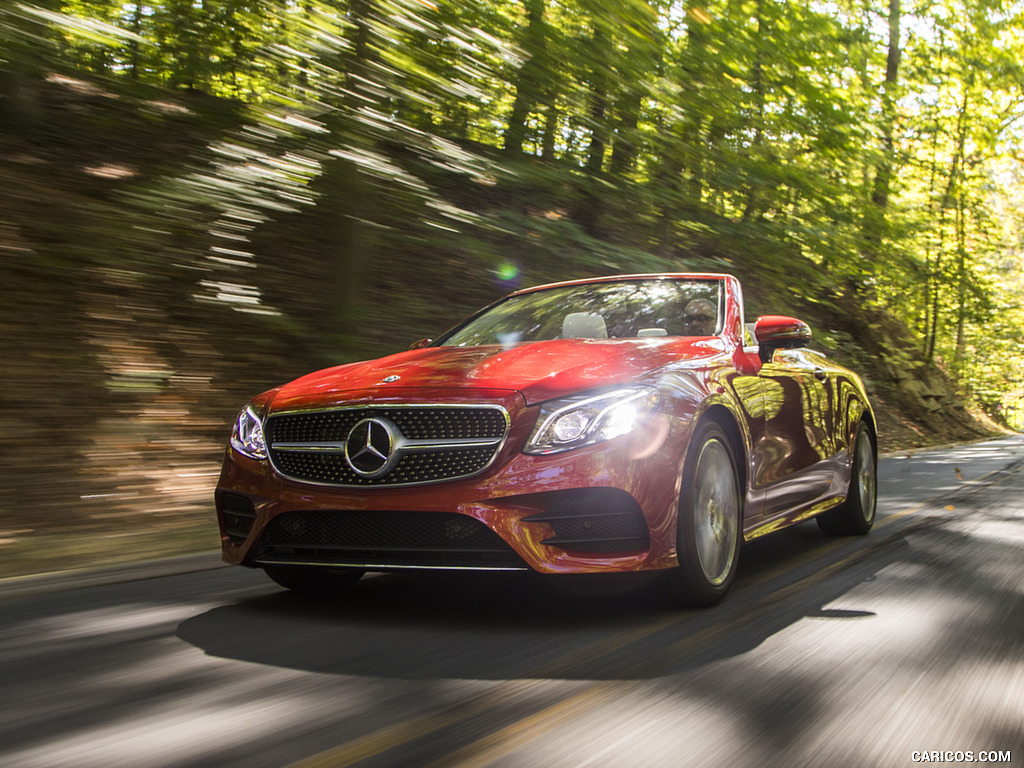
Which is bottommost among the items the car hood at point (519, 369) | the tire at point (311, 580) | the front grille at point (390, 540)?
the tire at point (311, 580)

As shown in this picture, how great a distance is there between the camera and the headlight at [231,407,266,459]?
433 cm

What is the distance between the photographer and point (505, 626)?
388cm

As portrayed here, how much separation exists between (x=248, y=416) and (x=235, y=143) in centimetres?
403

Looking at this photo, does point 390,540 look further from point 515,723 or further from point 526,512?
point 515,723

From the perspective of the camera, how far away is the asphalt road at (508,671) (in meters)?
2.58

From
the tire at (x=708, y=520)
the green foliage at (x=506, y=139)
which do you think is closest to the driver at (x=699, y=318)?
the tire at (x=708, y=520)

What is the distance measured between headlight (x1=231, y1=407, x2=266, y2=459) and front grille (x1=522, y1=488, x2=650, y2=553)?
4.23 ft

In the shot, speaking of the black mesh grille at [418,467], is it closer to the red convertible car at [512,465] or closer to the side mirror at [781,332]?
the red convertible car at [512,465]

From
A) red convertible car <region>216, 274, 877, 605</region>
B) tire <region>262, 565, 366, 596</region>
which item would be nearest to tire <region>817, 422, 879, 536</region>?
red convertible car <region>216, 274, 877, 605</region>

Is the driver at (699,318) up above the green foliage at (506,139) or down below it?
below

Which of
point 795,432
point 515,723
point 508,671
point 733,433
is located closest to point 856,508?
point 795,432

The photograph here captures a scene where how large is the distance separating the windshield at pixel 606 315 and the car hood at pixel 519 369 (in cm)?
41

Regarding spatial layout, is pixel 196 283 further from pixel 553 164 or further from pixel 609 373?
pixel 609 373

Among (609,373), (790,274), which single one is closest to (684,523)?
(609,373)
